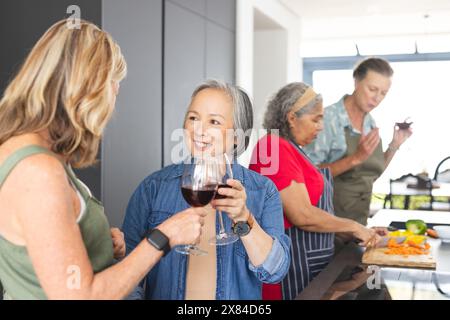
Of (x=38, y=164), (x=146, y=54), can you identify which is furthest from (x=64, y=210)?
(x=146, y=54)

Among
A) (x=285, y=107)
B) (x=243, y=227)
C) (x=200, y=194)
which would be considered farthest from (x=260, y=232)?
(x=285, y=107)

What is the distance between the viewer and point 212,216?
1443 millimetres

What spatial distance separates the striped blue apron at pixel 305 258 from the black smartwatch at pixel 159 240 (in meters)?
1.03

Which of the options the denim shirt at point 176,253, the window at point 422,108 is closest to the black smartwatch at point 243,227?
the denim shirt at point 176,253

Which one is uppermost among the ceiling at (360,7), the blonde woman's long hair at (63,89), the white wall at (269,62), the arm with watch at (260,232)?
the ceiling at (360,7)

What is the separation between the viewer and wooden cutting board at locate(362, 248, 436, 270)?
5.56ft

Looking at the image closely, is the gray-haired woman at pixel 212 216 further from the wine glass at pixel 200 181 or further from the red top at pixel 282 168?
the red top at pixel 282 168

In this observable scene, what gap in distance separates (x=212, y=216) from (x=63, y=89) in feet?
2.21

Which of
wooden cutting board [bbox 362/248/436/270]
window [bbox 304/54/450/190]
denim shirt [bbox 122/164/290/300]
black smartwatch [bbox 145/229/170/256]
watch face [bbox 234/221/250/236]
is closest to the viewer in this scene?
black smartwatch [bbox 145/229/170/256]

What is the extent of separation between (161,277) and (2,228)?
1.90 feet

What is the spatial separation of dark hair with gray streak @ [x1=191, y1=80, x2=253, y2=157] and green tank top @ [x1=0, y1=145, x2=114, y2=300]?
0.55 metres

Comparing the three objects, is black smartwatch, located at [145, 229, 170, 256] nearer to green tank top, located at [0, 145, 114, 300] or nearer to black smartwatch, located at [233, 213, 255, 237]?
green tank top, located at [0, 145, 114, 300]

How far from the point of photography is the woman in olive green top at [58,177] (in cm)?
79

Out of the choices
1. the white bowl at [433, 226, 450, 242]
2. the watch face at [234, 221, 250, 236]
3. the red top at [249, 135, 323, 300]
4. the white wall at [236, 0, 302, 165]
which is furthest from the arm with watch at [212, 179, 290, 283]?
the white wall at [236, 0, 302, 165]
